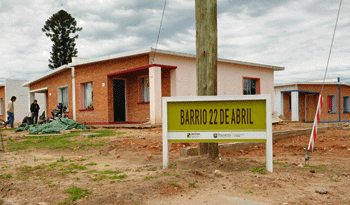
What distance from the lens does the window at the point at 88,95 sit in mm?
18078

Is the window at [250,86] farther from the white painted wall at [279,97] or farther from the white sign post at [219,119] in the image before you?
the white sign post at [219,119]

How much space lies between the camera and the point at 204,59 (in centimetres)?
479

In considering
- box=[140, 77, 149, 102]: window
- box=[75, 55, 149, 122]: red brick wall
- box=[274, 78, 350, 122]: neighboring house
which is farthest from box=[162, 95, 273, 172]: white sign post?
box=[274, 78, 350, 122]: neighboring house

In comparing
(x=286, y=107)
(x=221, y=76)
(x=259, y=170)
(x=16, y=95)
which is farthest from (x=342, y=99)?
(x=16, y=95)

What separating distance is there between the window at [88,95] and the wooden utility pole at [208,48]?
14.1 meters

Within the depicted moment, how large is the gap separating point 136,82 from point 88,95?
3.68 meters

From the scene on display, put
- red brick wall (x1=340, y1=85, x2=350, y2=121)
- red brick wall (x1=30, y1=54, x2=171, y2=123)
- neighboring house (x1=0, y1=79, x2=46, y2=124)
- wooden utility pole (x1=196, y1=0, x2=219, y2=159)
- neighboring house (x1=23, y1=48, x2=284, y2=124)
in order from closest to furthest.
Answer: wooden utility pole (x1=196, y1=0, x2=219, y2=159) → neighboring house (x1=23, y1=48, x2=284, y2=124) → red brick wall (x1=30, y1=54, x2=171, y2=123) → red brick wall (x1=340, y1=85, x2=350, y2=121) → neighboring house (x1=0, y1=79, x2=46, y2=124)

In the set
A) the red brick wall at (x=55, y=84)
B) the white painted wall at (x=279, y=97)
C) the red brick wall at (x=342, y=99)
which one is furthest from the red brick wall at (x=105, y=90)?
the red brick wall at (x=342, y=99)

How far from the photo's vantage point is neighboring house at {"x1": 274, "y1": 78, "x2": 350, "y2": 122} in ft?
76.3

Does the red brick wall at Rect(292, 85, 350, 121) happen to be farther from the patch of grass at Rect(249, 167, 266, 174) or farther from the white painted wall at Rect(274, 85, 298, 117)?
the patch of grass at Rect(249, 167, 266, 174)

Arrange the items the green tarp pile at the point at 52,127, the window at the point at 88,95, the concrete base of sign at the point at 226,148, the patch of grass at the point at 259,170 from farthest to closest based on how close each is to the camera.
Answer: the window at the point at 88,95 < the green tarp pile at the point at 52,127 < the concrete base of sign at the point at 226,148 < the patch of grass at the point at 259,170

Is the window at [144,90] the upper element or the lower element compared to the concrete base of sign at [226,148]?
upper

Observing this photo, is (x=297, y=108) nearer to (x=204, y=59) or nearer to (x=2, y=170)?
(x=204, y=59)

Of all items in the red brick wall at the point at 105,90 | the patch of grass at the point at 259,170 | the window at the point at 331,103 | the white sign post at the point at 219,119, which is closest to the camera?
the patch of grass at the point at 259,170
